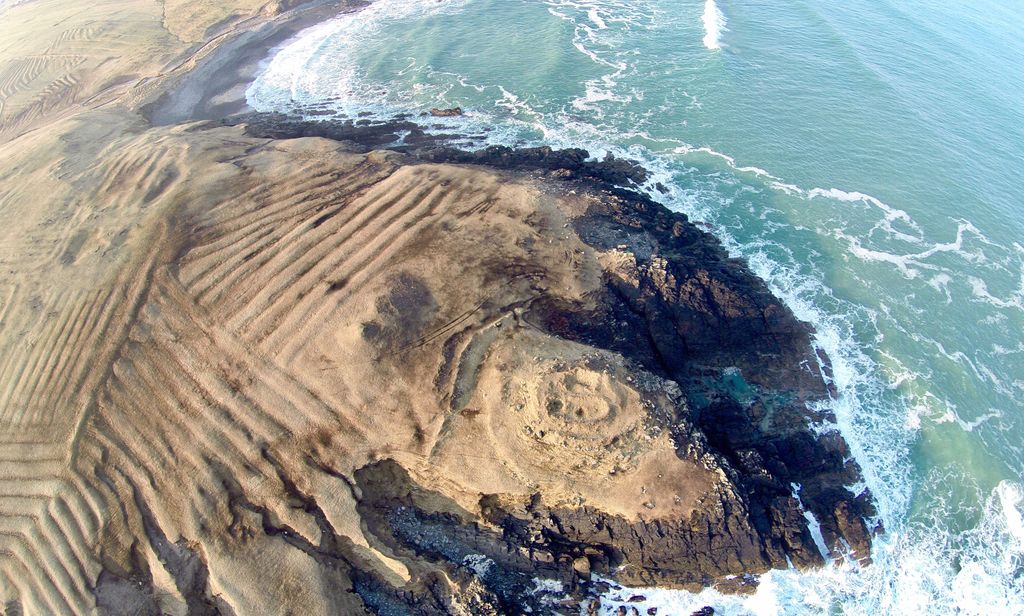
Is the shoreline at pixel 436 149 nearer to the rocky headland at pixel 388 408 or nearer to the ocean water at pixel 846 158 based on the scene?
the ocean water at pixel 846 158

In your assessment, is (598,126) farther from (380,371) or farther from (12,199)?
(12,199)

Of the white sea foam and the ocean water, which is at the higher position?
the white sea foam

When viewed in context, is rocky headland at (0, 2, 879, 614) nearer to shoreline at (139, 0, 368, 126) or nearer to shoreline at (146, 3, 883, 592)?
shoreline at (146, 3, 883, 592)

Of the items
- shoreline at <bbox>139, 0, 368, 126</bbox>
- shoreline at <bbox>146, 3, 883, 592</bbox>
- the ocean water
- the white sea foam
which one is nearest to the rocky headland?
the ocean water

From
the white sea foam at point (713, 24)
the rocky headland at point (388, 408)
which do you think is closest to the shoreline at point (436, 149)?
the rocky headland at point (388, 408)

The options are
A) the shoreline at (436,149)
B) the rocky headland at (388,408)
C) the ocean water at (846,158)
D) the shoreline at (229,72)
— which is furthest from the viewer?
the shoreline at (229,72)

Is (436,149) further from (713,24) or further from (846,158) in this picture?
(713,24)
